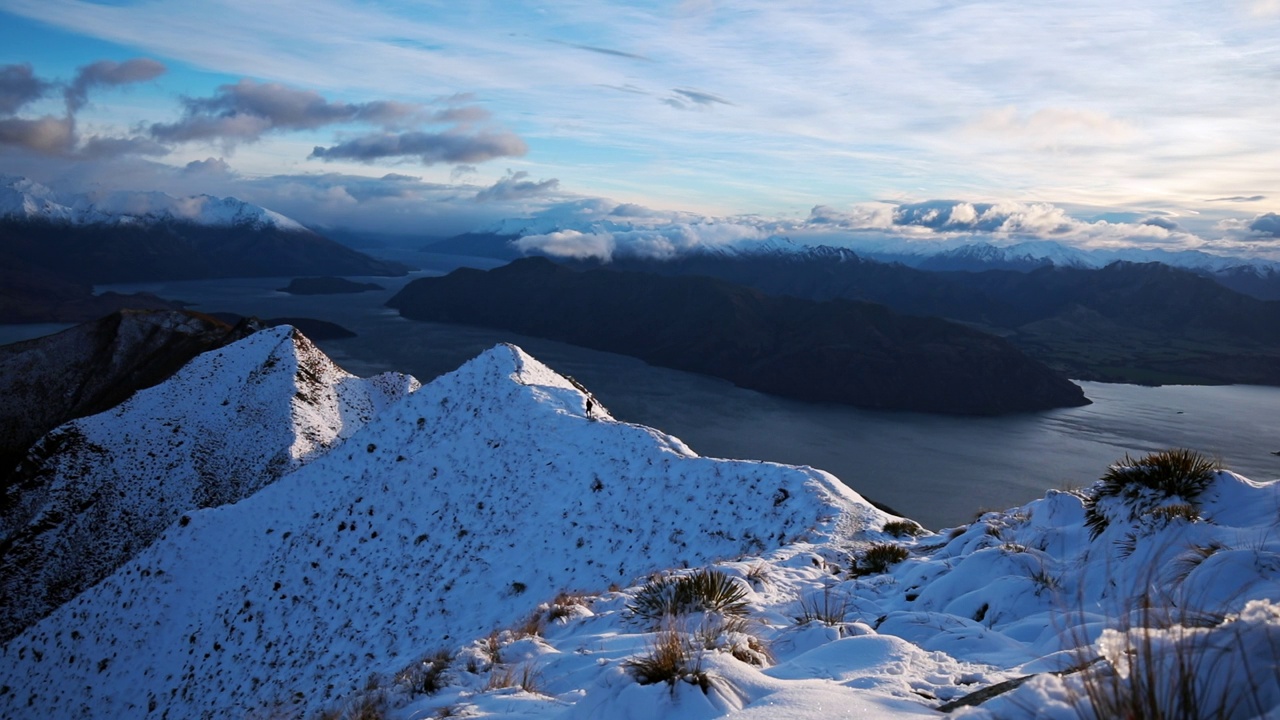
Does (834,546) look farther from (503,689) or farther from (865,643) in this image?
Result: (503,689)

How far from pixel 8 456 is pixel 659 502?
60.1 meters

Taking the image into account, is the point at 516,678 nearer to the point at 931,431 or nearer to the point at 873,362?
the point at 931,431

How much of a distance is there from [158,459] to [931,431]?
4396 inches

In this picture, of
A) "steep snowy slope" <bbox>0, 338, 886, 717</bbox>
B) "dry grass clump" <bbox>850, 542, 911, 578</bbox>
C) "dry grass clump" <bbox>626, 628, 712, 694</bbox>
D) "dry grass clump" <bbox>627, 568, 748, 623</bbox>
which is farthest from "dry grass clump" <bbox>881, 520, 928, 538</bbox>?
"dry grass clump" <bbox>626, 628, 712, 694</bbox>

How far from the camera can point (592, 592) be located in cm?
1205

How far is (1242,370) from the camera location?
539 ft

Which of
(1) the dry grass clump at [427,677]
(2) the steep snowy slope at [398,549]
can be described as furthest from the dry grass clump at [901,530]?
(1) the dry grass clump at [427,677]

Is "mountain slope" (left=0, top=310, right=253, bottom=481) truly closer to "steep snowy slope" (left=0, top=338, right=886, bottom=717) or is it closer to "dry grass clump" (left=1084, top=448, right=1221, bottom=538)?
"steep snowy slope" (left=0, top=338, right=886, bottom=717)

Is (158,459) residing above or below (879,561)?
below

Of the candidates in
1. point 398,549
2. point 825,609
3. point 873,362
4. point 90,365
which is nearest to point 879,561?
point 825,609

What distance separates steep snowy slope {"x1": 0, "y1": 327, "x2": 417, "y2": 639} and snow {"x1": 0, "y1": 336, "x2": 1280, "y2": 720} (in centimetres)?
787

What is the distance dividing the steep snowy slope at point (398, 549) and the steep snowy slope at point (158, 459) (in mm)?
7883

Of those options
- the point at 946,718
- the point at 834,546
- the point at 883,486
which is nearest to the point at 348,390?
the point at 834,546

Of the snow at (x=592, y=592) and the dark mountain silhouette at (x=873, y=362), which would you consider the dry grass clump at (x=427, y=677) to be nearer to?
the snow at (x=592, y=592)
